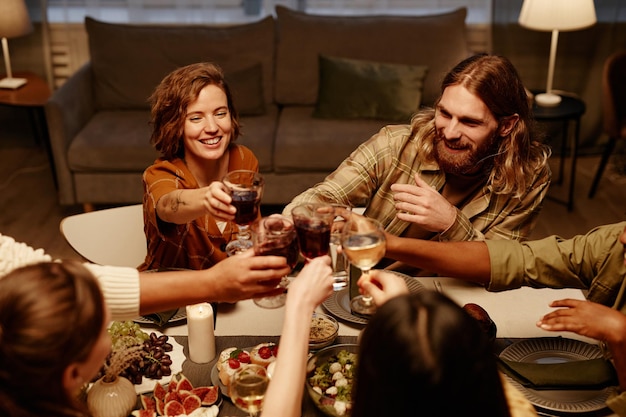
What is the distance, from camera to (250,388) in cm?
147

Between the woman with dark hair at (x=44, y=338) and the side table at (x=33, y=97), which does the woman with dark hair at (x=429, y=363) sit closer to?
the woman with dark hair at (x=44, y=338)

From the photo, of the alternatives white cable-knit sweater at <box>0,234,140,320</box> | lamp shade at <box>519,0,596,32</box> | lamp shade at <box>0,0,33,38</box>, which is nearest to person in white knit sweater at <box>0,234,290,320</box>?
white cable-knit sweater at <box>0,234,140,320</box>

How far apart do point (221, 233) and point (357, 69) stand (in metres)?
2.20

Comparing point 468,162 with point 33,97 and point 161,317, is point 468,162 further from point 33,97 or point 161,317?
point 33,97


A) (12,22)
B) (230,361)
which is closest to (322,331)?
(230,361)

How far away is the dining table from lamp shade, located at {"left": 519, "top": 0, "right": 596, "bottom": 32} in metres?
2.52

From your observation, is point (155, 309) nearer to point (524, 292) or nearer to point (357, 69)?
point (524, 292)

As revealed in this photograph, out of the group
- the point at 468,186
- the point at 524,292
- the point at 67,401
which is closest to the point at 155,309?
the point at 67,401

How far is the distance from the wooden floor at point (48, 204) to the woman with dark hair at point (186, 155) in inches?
61.7

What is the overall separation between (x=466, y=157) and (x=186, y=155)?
2.96 feet

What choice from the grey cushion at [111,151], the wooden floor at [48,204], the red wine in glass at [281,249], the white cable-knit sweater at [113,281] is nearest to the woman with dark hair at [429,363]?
the red wine in glass at [281,249]

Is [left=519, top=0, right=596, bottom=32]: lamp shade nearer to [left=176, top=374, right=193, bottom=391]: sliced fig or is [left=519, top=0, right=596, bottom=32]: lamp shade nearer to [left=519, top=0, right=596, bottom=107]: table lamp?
[left=519, top=0, right=596, bottom=107]: table lamp

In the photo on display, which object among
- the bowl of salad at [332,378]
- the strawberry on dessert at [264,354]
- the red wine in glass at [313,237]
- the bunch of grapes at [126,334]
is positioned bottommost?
the bowl of salad at [332,378]

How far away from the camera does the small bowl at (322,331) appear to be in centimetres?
190
